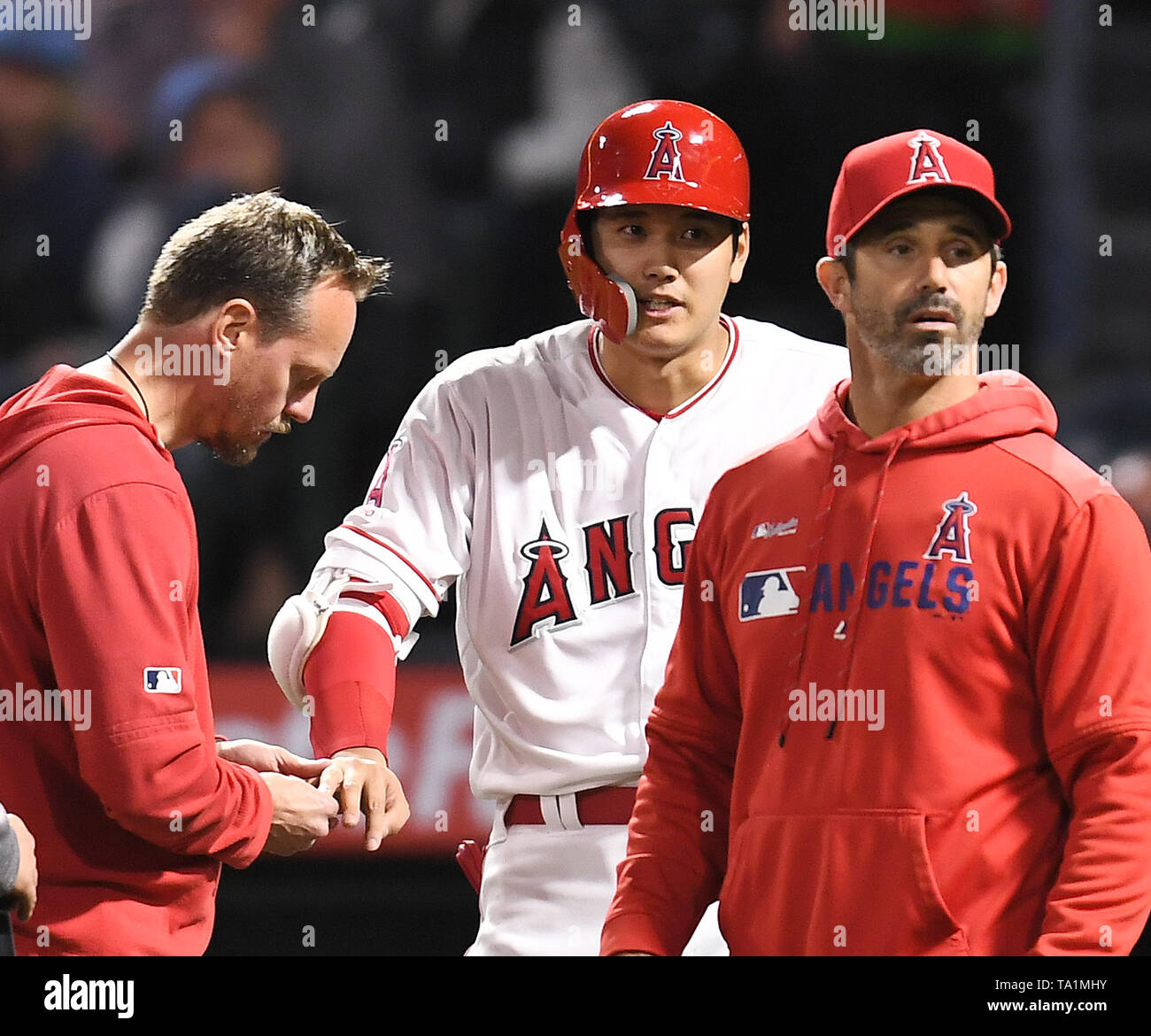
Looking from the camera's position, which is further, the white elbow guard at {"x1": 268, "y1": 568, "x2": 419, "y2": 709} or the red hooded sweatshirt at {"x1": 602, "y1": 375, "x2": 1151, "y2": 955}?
the white elbow guard at {"x1": 268, "y1": 568, "x2": 419, "y2": 709}

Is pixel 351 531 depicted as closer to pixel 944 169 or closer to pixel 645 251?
pixel 645 251

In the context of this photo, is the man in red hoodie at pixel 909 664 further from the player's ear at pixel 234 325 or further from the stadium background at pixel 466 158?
the stadium background at pixel 466 158

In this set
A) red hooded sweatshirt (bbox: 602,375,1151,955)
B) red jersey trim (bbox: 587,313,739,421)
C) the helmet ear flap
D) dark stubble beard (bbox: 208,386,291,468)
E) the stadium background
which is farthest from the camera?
the stadium background

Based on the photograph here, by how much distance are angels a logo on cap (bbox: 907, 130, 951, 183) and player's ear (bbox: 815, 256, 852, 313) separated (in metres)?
0.15

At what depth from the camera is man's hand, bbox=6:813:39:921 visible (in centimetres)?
199

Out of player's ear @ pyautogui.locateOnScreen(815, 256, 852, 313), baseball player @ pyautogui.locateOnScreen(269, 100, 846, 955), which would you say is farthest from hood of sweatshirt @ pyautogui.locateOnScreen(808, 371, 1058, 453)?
baseball player @ pyautogui.locateOnScreen(269, 100, 846, 955)

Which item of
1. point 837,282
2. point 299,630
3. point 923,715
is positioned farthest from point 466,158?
point 923,715

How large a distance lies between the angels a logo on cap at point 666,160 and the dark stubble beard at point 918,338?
2.22 feet

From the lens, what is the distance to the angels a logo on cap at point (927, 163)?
6.98 ft

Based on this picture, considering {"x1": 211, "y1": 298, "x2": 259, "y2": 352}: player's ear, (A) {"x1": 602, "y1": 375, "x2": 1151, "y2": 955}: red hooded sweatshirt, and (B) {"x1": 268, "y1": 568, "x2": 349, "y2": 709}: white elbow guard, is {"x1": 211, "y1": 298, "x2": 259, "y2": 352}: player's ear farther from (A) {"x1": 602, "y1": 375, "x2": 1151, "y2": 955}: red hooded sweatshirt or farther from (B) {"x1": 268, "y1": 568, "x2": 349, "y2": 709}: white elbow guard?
(A) {"x1": 602, "y1": 375, "x2": 1151, "y2": 955}: red hooded sweatshirt

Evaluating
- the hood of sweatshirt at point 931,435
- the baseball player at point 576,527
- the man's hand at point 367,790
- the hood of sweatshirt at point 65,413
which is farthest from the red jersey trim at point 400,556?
the hood of sweatshirt at point 931,435

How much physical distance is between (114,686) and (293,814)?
36 centimetres

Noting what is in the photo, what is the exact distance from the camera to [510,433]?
9.47ft

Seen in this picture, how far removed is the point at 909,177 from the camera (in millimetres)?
2139
